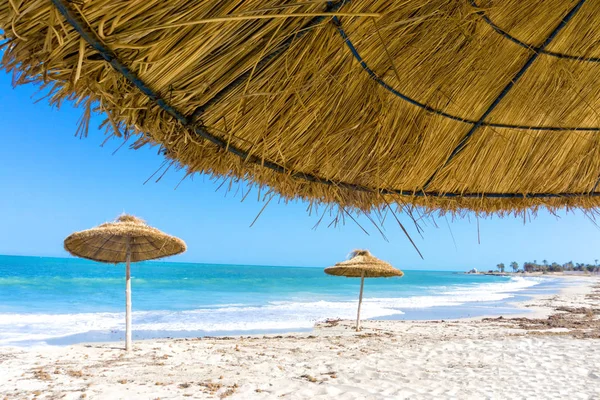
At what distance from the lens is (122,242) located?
20.0 feet

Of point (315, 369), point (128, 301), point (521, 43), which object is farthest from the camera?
point (128, 301)

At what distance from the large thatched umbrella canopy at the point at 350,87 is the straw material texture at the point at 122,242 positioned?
437 centimetres

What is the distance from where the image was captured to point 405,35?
1.10 metres

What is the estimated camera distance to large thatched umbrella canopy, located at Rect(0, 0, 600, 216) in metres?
0.68

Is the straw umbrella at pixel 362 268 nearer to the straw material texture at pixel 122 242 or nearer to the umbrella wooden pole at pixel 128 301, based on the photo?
the straw material texture at pixel 122 242

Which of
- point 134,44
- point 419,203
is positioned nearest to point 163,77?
point 134,44

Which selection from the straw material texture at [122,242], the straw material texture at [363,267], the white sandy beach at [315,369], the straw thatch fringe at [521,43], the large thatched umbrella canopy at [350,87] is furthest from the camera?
the straw material texture at [363,267]

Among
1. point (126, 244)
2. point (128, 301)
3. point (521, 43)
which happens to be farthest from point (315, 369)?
point (521, 43)

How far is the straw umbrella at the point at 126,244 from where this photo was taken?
528 cm

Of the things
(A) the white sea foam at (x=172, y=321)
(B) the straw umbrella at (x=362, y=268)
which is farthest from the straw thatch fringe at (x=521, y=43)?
(A) the white sea foam at (x=172, y=321)

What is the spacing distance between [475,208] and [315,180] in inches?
30.0

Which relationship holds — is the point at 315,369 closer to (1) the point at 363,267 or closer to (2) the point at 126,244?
(2) the point at 126,244

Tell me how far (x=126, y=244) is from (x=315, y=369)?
3051 mm

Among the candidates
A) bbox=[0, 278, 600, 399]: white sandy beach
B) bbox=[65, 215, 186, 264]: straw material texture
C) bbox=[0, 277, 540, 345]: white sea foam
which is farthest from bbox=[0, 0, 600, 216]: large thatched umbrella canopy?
bbox=[0, 277, 540, 345]: white sea foam
